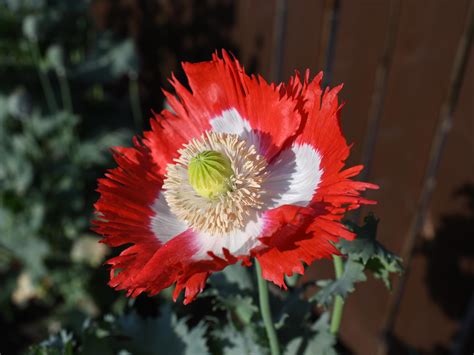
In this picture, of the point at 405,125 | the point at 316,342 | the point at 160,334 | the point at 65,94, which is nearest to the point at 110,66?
the point at 65,94

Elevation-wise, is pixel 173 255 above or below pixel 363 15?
below

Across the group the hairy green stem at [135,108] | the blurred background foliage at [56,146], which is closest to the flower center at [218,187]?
the blurred background foliage at [56,146]

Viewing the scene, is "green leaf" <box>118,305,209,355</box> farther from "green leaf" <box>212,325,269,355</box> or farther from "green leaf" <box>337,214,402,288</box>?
"green leaf" <box>337,214,402,288</box>

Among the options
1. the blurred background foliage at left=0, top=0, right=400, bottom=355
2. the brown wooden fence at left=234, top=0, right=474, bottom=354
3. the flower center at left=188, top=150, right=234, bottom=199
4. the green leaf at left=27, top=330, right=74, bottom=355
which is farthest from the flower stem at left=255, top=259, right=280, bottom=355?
the blurred background foliage at left=0, top=0, right=400, bottom=355

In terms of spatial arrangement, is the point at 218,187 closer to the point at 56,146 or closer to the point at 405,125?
the point at 405,125

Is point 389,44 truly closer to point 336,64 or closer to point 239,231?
point 336,64

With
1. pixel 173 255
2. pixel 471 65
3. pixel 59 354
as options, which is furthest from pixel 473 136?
pixel 59 354

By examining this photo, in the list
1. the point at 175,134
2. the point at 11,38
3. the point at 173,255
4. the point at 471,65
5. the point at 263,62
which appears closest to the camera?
the point at 173,255

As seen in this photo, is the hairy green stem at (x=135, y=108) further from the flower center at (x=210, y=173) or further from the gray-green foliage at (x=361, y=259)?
the gray-green foliage at (x=361, y=259)
